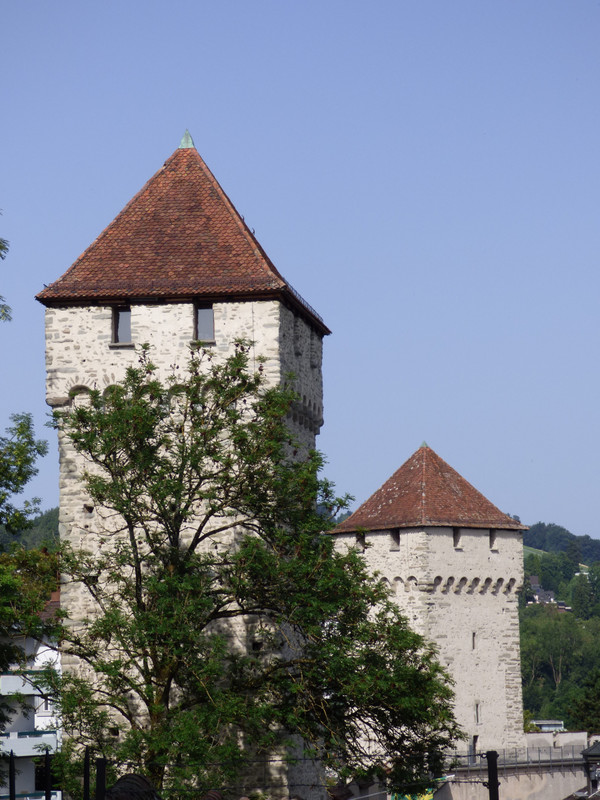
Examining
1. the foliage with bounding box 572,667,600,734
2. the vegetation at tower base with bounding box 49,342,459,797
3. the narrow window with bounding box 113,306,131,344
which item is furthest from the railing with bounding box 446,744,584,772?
the narrow window with bounding box 113,306,131,344

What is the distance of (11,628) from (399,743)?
21.7 feet

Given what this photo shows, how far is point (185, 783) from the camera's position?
62.7 feet

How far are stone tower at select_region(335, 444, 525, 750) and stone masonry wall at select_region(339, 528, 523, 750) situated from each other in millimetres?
29

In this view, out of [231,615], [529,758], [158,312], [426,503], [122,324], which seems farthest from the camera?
[426,503]

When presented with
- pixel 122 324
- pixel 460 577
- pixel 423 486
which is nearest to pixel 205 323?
pixel 122 324

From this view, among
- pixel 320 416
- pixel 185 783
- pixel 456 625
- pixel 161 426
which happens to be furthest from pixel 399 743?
pixel 456 625

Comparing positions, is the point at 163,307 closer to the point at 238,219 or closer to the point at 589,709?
the point at 238,219

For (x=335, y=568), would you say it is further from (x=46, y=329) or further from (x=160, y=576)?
(x=46, y=329)

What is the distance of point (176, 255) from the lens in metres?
25.5

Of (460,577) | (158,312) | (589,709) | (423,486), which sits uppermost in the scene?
(158,312)

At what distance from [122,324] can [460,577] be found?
18547 millimetres

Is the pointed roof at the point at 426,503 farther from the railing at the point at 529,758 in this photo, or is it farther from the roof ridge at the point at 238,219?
the roof ridge at the point at 238,219

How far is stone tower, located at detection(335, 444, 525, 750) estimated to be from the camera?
39219 millimetres

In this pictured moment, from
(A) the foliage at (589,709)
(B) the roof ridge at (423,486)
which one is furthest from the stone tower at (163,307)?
(A) the foliage at (589,709)
